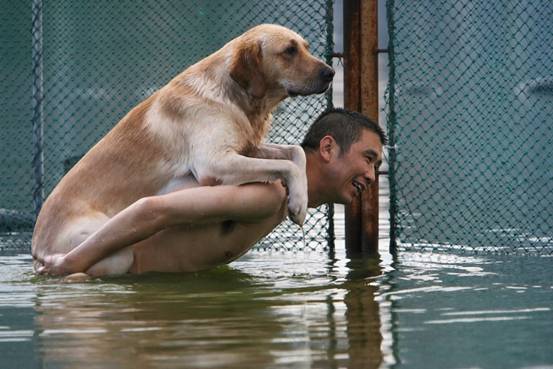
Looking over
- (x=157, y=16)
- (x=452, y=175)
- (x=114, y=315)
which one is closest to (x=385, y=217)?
(x=452, y=175)

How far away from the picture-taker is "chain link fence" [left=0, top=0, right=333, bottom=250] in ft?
26.8

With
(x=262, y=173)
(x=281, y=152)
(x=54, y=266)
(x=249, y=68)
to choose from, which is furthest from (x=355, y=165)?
(x=54, y=266)

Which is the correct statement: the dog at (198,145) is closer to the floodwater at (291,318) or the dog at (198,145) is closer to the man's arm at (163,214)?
the man's arm at (163,214)

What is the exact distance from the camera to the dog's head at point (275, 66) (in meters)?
5.98

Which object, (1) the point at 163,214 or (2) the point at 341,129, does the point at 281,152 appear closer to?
(2) the point at 341,129

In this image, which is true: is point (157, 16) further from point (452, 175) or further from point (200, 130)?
point (200, 130)

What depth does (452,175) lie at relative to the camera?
8.07 m

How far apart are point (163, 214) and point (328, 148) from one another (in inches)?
38.3

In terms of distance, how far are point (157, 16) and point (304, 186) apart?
114 inches

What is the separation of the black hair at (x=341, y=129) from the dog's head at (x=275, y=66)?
0.20 meters

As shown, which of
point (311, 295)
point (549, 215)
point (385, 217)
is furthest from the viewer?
point (385, 217)

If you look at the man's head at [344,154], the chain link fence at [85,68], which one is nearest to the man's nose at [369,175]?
the man's head at [344,154]

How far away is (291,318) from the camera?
171 inches

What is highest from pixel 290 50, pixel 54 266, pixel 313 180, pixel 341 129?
pixel 290 50
